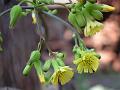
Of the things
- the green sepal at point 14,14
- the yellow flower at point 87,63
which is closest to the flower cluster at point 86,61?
the yellow flower at point 87,63

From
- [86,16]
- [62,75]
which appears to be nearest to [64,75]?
[62,75]

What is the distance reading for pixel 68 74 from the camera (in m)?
0.86

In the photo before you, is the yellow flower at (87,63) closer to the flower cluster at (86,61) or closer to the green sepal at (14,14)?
the flower cluster at (86,61)

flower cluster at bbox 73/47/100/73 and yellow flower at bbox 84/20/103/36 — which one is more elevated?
yellow flower at bbox 84/20/103/36

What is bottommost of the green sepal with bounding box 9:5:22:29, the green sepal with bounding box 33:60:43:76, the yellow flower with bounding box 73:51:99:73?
the green sepal with bounding box 33:60:43:76

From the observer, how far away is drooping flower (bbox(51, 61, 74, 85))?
33.4 inches

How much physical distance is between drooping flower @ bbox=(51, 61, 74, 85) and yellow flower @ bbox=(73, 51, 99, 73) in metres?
0.02

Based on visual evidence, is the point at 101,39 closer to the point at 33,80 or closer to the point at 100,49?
the point at 100,49

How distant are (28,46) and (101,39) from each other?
1.74 metres

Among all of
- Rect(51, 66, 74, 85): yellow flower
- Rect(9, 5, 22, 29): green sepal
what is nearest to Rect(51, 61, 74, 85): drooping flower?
Rect(51, 66, 74, 85): yellow flower

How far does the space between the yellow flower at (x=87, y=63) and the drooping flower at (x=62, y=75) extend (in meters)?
0.02

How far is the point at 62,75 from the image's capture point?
86 cm

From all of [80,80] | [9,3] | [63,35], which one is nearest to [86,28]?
[9,3]

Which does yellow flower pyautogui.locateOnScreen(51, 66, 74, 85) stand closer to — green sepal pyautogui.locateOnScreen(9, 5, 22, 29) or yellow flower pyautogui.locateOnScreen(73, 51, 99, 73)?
yellow flower pyautogui.locateOnScreen(73, 51, 99, 73)
